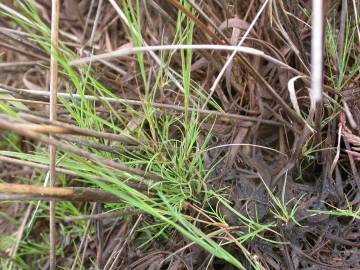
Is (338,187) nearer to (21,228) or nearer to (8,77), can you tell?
(21,228)

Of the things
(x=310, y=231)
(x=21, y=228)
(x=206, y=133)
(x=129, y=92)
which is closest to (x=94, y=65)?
(x=129, y=92)

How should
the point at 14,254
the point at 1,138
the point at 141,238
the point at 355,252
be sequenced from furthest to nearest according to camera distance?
the point at 1,138 → the point at 14,254 → the point at 141,238 → the point at 355,252

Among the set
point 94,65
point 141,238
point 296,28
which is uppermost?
point 296,28

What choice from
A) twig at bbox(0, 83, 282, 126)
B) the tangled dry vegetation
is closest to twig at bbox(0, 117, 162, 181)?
the tangled dry vegetation

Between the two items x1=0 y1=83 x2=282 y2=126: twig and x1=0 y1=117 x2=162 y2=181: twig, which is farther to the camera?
x1=0 y1=83 x2=282 y2=126: twig

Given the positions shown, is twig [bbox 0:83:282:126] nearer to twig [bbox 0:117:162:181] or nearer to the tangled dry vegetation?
the tangled dry vegetation

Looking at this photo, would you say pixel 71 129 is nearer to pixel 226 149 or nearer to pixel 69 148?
pixel 69 148

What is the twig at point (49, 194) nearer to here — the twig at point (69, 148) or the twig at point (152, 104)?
the twig at point (69, 148)

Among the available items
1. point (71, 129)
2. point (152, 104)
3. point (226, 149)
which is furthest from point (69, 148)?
point (226, 149)
